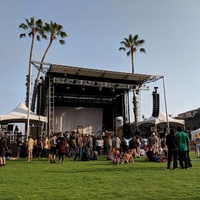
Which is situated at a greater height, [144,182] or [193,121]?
[193,121]

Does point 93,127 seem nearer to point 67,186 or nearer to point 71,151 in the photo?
point 71,151

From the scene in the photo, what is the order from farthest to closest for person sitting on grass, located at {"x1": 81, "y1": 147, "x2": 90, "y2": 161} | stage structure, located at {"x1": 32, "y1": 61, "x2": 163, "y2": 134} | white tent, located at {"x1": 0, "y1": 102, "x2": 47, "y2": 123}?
stage structure, located at {"x1": 32, "y1": 61, "x2": 163, "y2": 134}
white tent, located at {"x1": 0, "y1": 102, "x2": 47, "y2": 123}
person sitting on grass, located at {"x1": 81, "y1": 147, "x2": 90, "y2": 161}

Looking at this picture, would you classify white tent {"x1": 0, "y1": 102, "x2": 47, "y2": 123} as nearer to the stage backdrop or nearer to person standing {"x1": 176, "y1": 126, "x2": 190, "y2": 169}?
the stage backdrop

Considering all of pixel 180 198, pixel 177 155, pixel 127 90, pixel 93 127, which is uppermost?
pixel 127 90

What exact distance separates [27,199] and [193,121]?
5131cm

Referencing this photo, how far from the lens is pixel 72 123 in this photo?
2612 cm

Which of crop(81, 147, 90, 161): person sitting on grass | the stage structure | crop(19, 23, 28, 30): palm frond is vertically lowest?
crop(81, 147, 90, 161): person sitting on grass

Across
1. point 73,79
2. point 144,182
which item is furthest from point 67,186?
point 73,79

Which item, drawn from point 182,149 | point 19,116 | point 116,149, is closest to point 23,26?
point 19,116

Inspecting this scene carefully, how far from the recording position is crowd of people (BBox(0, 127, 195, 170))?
8336mm

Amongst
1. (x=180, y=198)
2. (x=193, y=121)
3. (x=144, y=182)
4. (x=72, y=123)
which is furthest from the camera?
A: (x=193, y=121)

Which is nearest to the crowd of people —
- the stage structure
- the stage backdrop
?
the stage structure

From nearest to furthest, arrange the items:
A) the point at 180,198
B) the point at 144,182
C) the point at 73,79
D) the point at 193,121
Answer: the point at 180,198
the point at 144,182
the point at 73,79
the point at 193,121

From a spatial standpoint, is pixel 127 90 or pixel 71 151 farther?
pixel 127 90
